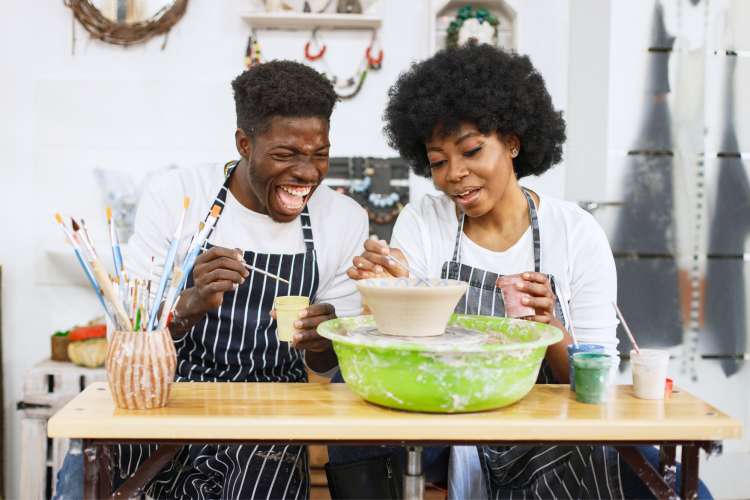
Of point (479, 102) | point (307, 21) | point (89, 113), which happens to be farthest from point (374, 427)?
point (89, 113)

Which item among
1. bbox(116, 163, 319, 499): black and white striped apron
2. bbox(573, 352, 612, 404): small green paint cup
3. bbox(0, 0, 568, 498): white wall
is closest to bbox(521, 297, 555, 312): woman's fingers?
bbox(573, 352, 612, 404): small green paint cup

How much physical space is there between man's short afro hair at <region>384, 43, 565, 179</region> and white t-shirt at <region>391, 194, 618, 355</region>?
0.23m

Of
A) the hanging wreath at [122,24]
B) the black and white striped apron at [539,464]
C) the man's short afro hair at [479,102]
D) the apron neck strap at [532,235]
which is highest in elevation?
the hanging wreath at [122,24]

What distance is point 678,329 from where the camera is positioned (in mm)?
3572

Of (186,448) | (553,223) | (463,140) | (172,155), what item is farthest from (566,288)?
(172,155)

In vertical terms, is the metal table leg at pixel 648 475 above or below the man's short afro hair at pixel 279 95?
below

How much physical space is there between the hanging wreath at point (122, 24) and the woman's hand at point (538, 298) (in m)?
2.47

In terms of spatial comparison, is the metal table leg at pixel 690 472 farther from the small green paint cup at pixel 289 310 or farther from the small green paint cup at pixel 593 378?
the small green paint cup at pixel 289 310

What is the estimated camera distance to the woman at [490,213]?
2.02 metres

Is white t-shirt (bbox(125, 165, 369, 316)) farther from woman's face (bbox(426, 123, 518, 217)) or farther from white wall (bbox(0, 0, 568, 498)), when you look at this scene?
white wall (bbox(0, 0, 568, 498))

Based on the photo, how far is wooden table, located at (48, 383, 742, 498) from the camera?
4.30 ft

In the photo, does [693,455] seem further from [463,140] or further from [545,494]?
[463,140]

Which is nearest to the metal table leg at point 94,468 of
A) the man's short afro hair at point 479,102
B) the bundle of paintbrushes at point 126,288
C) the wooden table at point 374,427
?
the wooden table at point 374,427

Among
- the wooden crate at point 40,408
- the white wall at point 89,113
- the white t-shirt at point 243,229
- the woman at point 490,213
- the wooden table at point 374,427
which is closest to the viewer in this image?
the wooden table at point 374,427
